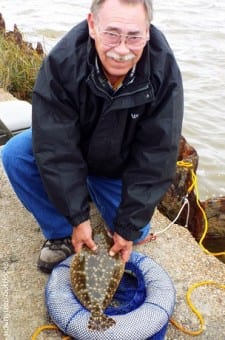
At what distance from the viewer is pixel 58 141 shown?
10.1ft

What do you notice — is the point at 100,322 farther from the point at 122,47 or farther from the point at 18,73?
the point at 18,73

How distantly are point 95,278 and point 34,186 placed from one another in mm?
951

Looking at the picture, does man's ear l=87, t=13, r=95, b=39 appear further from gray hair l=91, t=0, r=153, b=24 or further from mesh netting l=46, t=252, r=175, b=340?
mesh netting l=46, t=252, r=175, b=340

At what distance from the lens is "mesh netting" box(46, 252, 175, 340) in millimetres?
2900

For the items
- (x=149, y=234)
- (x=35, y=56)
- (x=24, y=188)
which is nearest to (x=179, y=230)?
(x=149, y=234)

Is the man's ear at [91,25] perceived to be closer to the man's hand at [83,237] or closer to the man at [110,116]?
the man at [110,116]

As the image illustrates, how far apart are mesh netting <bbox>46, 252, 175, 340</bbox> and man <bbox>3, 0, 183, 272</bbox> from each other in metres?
0.29

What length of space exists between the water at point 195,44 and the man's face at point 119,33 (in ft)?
12.8

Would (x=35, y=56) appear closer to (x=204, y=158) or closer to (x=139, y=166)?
(x=204, y=158)

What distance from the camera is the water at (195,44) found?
7504 mm

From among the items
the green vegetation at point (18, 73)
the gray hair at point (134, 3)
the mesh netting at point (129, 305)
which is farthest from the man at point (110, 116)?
the green vegetation at point (18, 73)

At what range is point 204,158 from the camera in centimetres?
734

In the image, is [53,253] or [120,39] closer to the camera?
[120,39]

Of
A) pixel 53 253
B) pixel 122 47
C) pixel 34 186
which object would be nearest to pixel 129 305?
pixel 53 253
